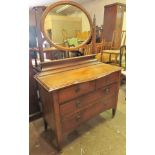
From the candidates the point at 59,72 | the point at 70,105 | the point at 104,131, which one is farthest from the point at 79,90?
the point at 104,131

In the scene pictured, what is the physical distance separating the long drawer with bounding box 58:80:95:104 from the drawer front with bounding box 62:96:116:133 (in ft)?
0.72

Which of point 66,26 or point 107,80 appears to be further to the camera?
point 66,26

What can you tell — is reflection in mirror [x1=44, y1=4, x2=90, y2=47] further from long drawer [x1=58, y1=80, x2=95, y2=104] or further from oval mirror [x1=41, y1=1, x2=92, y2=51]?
long drawer [x1=58, y1=80, x2=95, y2=104]

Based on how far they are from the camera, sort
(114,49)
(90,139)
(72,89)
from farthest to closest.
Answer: (114,49) < (90,139) < (72,89)

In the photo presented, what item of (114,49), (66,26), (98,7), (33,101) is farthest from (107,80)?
(98,7)

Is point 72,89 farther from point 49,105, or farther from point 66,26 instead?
point 66,26

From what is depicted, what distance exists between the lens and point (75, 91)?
4.55 feet

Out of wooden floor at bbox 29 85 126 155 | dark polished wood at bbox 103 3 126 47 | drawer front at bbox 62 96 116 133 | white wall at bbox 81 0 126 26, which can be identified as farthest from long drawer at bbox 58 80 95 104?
white wall at bbox 81 0 126 26

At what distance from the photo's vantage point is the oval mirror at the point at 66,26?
1.52 m

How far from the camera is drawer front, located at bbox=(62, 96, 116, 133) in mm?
1437

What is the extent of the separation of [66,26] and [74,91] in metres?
0.93
